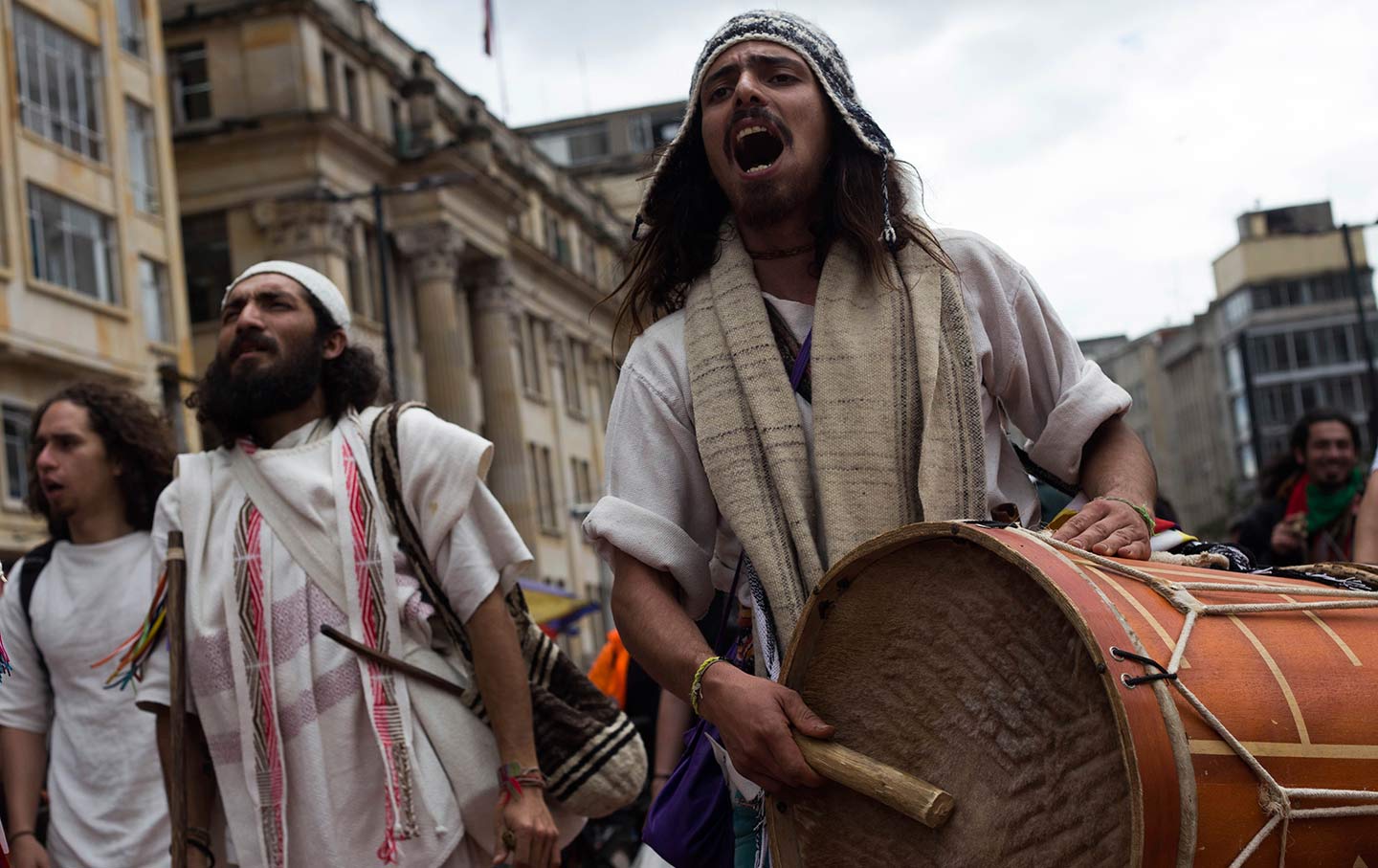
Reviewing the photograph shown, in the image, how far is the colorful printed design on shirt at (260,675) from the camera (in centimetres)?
462

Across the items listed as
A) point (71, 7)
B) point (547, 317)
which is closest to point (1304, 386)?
point (547, 317)

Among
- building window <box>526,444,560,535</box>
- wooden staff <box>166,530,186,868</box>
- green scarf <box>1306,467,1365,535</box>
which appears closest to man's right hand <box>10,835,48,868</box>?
wooden staff <box>166,530,186,868</box>

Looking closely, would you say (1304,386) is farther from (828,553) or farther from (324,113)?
(828,553)

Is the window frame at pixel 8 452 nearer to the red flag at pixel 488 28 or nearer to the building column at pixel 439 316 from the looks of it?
the red flag at pixel 488 28

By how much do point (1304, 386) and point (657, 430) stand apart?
120m

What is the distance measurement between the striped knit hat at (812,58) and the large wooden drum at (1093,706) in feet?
3.09

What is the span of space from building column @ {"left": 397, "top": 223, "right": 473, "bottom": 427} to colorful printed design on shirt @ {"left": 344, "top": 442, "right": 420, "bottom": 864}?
46950mm

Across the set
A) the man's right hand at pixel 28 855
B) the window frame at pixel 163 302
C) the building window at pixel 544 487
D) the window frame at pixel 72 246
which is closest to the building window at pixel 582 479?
the building window at pixel 544 487

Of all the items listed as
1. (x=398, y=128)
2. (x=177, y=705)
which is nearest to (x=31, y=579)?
Result: (x=177, y=705)

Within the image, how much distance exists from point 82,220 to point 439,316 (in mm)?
18942

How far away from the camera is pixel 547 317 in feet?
207

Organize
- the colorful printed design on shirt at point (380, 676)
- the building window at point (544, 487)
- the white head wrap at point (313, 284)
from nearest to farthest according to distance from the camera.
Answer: the colorful printed design on shirt at point (380, 676)
the white head wrap at point (313, 284)
the building window at point (544, 487)

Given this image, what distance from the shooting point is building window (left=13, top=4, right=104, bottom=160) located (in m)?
32.2

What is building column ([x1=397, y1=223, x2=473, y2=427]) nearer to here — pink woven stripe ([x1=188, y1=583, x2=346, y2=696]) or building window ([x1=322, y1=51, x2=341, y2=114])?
building window ([x1=322, y1=51, x2=341, y2=114])
